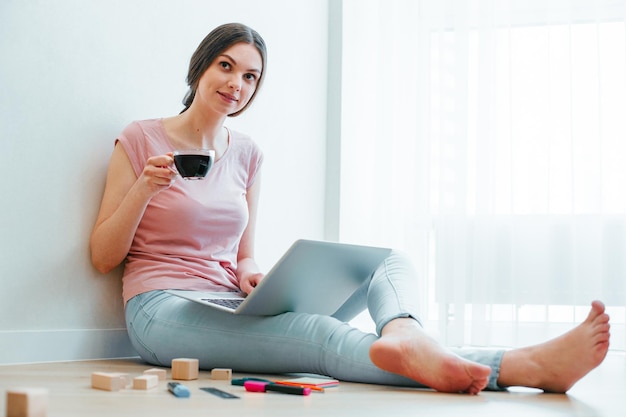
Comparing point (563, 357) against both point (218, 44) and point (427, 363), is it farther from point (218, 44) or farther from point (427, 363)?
point (218, 44)

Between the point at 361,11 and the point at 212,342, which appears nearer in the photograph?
the point at 212,342

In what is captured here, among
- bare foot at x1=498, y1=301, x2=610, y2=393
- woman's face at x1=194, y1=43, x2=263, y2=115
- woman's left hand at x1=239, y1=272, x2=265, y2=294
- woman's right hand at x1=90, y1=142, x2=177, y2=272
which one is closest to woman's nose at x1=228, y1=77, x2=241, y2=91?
woman's face at x1=194, y1=43, x2=263, y2=115

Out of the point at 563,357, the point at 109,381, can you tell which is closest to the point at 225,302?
the point at 109,381

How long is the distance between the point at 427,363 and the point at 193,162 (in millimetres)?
753

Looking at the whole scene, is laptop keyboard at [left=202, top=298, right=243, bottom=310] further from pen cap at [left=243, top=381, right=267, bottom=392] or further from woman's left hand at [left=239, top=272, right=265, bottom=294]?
pen cap at [left=243, top=381, right=267, bottom=392]

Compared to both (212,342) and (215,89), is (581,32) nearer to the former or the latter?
(215,89)

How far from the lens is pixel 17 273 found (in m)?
2.08

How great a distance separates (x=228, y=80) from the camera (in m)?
2.36

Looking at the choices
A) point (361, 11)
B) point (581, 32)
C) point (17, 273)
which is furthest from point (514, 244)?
point (17, 273)

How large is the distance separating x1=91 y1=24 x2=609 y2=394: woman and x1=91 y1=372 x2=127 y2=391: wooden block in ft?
1.60

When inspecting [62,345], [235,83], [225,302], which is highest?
[235,83]

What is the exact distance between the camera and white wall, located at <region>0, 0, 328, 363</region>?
2064 mm

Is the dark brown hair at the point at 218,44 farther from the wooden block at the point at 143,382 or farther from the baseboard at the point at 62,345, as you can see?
the wooden block at the point at 143,382

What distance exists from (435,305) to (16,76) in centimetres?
260
